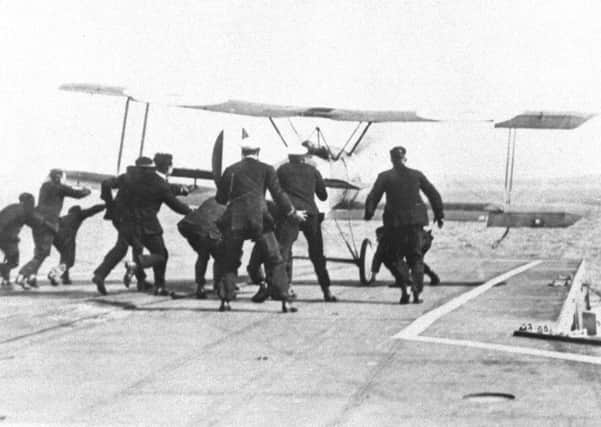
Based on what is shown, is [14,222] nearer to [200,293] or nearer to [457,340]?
[200,293]

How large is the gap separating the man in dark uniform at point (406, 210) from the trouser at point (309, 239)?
2.58ft

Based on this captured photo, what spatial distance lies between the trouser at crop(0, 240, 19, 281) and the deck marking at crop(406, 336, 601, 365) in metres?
8.86

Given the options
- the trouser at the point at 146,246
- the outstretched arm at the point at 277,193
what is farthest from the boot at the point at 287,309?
the trouser at the point at 146,246

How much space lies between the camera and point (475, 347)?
27.5 ft

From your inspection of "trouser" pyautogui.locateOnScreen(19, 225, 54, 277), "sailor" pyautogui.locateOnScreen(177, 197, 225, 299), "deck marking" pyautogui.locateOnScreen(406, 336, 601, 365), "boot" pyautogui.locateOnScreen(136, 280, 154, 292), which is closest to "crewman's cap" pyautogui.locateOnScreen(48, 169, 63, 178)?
"trouser" pyautogui.locateOnScreen(19, 225, 54, 277)

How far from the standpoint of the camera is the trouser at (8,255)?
15.5 metres

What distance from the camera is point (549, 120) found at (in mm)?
18062

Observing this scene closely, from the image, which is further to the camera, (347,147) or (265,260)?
(347,147)

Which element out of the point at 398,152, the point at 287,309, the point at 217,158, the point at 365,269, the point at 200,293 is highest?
the point at 398,152

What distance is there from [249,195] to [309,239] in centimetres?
154

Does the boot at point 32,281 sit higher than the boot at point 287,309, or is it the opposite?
the boot at point 287,309

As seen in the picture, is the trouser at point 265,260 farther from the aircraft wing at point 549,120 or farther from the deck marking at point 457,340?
the aircraft wing at point 549,120

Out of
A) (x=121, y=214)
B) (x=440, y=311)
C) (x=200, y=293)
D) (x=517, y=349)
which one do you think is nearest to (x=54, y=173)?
(x=121, y=214)

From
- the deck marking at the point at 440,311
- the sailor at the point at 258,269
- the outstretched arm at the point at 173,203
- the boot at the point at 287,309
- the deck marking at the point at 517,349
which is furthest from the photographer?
the outstretched arm at the point at 173,203
